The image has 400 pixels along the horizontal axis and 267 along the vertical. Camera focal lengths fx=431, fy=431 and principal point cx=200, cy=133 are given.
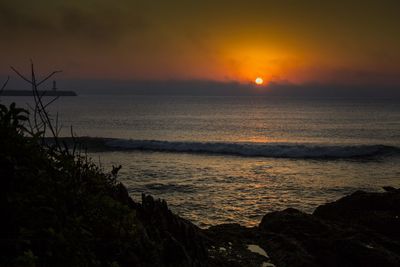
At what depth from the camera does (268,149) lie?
143 feet

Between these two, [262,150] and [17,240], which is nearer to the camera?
[17,240]

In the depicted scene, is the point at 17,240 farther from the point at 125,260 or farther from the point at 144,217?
the point at 144,217

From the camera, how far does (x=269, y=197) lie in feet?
68.8

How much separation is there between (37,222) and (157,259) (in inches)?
66.7

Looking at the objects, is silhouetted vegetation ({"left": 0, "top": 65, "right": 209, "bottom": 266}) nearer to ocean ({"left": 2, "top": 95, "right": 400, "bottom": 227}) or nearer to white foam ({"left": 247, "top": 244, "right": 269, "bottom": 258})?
white foam ({"left": 247, "top": 244, "right": 269, "bottom": 258})

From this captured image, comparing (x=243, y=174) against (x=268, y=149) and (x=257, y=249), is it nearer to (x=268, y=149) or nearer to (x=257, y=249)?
(x=268, y=149)

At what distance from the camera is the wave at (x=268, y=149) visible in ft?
137

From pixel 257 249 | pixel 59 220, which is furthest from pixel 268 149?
pixel 59 220

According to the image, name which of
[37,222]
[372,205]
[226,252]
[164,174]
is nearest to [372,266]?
[226,252]

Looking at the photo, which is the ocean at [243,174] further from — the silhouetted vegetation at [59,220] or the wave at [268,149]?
the silhouetted vegetation at [59,220]

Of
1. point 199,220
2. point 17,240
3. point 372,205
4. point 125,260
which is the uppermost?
point 17,240

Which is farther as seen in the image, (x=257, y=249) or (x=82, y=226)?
(x=257, y=249)

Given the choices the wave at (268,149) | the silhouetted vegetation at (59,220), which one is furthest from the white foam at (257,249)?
the wave at (268,149)

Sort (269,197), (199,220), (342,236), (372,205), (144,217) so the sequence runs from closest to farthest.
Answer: (144,217) < (342,236) < (372,205) < (199,220) < (269,197)
